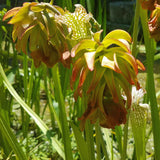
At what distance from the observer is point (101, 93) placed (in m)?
0.39

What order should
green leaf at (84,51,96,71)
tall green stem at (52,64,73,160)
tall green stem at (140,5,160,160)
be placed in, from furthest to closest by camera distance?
tall green stem at (140,5,160,160)
tall green stem at (52,64,73,160)
green leaf at (84,51,96,71)

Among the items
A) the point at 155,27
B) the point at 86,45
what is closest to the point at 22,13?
the point at 86,45

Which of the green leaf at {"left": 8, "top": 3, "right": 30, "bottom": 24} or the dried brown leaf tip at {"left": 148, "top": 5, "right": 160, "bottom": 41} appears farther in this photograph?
the dried brown leaf tip at {"left": 148, "top": 5, "right": 160, "bottom": 41}

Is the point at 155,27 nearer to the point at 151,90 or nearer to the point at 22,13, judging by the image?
the point at 151,90

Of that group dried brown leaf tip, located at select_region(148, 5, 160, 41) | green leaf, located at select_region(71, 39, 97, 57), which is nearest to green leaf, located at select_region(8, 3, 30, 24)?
green leaf, located at select_region(71, 39, 97, 57)

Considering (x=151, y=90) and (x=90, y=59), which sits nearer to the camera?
(x=90, y=59)

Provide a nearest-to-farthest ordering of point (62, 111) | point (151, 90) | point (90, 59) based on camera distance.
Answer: point (90, 59) < point (62, 111) < point (151, 90)

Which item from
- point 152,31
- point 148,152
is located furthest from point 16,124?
point 152,31

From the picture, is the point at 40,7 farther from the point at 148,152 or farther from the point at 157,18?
the point at 148,152

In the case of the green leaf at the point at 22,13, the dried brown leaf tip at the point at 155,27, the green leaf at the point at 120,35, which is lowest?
the dried brown leaf tip at the point at 155,27

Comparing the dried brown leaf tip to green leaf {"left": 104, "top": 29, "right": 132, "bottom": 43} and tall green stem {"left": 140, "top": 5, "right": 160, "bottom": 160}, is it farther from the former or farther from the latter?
green leaf {"left": 104, "top": 29, "right": 132, "bottom": 43}

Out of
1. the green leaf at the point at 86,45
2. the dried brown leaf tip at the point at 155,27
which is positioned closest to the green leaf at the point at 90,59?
the green leaf at the point at 86,45

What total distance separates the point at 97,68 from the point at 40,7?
0.38ft

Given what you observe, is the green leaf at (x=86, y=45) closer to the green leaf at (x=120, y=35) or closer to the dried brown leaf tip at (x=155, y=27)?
the green leaf at (x=120, y=35)
